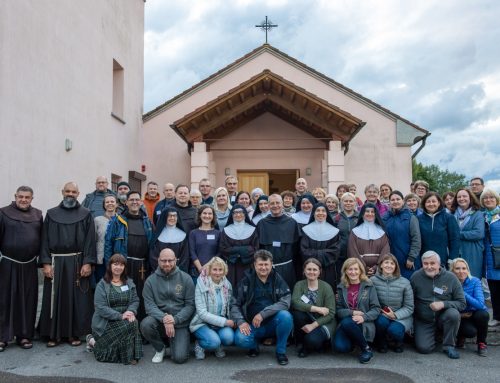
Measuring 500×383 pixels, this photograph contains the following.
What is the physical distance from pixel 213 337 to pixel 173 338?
0.45m

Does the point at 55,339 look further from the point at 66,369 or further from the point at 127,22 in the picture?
the point at 127,22

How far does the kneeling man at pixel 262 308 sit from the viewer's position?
550 cm

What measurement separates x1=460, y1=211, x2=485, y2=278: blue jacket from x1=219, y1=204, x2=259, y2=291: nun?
2818 millimetres

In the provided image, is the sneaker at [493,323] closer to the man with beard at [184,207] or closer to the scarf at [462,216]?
the scarf at [462,216]

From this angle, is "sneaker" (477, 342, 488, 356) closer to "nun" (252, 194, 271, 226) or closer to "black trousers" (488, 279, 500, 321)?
"black trousers" (488, 279, 500, 321)

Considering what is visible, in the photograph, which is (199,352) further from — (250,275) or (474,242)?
(474,242)

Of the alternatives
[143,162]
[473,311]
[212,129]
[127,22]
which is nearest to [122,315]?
[473,311]

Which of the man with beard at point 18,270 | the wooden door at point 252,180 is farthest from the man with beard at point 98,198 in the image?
the wooden door at point 252,180

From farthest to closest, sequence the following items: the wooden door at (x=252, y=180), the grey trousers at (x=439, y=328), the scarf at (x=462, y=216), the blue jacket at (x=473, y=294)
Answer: the wooden door at (x=252, y=180) < the scarf at (x=462, y=216) < the blue jacket at (x=473, y=294) < the grey trousers at (x=439, y=328)

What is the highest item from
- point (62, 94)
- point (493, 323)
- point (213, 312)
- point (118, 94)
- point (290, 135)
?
point (118, 94)

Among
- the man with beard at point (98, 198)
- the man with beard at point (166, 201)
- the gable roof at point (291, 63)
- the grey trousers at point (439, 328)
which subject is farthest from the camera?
the gable roof at point (291, 63)

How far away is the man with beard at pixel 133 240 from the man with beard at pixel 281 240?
154 centimetres

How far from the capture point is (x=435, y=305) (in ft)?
18.7

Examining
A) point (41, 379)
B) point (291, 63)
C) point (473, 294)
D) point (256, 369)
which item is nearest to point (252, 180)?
point (291, 63)
